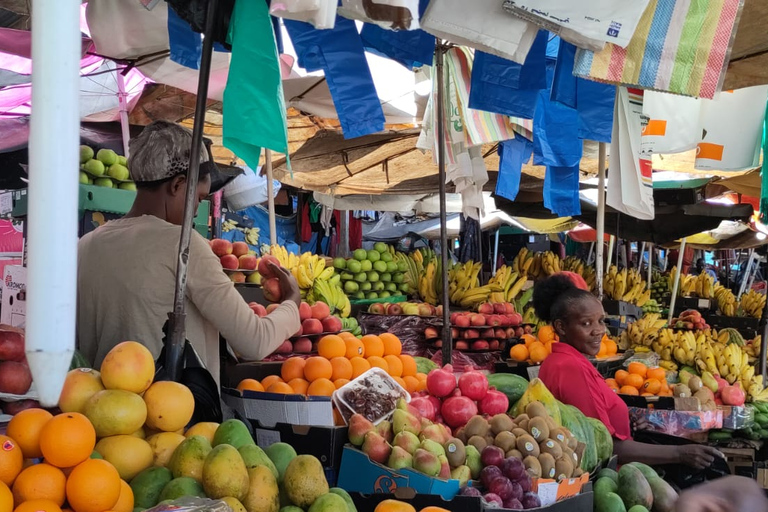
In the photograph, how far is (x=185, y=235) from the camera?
6.96 ft

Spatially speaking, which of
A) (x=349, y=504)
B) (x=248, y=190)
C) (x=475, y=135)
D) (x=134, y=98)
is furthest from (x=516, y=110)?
(x=248, y=190)

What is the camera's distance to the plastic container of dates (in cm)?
236

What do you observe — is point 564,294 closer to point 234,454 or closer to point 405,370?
point 405,370

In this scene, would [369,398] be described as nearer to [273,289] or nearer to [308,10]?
[273,289]

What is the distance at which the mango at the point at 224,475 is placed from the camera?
4.88 feet

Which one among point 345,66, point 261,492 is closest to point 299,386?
point 261,492

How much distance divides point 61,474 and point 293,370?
1403 millimetres

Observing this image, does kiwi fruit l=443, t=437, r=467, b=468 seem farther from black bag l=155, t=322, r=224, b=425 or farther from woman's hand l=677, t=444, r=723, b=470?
woman's hand l=677, t=444, r=723, b=470

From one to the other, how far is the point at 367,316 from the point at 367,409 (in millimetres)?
3361

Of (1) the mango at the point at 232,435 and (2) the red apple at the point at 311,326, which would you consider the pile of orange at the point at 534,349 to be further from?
(1) the mango at the point at 232,435

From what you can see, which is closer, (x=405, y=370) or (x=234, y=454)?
(x=234, y=454)

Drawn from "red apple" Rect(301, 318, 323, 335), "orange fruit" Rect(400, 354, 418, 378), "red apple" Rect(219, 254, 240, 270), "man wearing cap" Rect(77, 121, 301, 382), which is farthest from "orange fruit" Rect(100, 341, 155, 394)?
"red apple" Rect(219, 254, 240, 270)

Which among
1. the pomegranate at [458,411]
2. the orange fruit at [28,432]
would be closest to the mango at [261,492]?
the orange fruit at [28,432]

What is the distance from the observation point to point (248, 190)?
1166 centimetres
